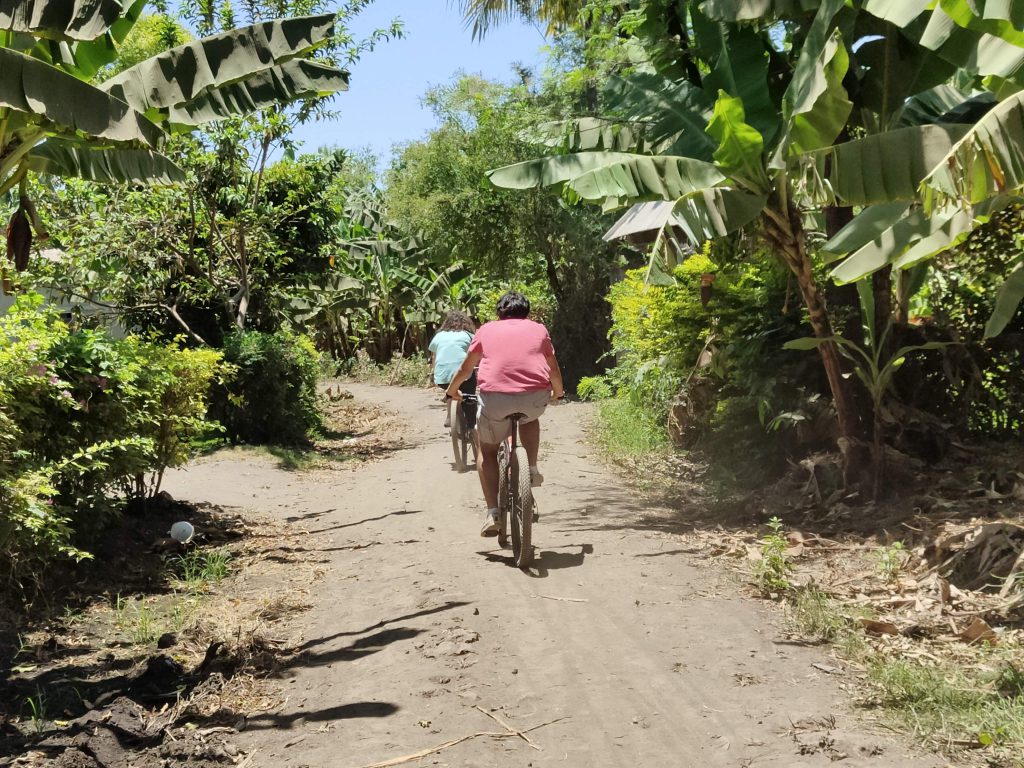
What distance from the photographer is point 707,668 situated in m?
5.59

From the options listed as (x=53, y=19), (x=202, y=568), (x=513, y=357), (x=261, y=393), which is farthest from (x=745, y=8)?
(x=261, y=393)

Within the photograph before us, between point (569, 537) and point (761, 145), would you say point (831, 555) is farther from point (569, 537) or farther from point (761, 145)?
point (761, 145)

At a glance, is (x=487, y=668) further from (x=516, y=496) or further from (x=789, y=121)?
(x=789, y=121)

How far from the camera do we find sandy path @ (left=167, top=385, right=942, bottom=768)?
465cm

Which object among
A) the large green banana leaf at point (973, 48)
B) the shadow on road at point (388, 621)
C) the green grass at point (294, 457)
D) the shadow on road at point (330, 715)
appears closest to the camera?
the shadow on road at point (330, 715)

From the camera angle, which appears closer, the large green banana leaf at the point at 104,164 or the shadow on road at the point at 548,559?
the shadow on road at the point at 548,559

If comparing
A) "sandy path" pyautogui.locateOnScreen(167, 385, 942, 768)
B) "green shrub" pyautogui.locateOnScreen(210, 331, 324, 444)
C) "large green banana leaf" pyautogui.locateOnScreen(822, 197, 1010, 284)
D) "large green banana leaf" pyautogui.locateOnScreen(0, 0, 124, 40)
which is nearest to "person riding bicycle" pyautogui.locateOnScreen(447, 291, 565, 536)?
"sandy path" pyautogui.locateOnScreen(167, 385, 942, 768)

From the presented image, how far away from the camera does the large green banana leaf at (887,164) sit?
749 cm

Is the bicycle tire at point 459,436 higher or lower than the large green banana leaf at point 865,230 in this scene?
lower

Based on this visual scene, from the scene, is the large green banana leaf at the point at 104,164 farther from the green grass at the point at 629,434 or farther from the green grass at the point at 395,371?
the green grass at the point at 395,371

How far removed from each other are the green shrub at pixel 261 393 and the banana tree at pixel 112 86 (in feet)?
26.5

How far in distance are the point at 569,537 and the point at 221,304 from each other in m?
11.0

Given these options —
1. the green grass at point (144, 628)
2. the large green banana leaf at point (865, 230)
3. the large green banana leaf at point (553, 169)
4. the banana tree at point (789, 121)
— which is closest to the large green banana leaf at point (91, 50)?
the large green banana leaf at point (553, 169)

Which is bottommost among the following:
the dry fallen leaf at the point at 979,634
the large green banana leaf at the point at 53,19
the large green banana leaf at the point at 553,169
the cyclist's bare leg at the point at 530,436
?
the dry fallen leaf at the point at 979,634
